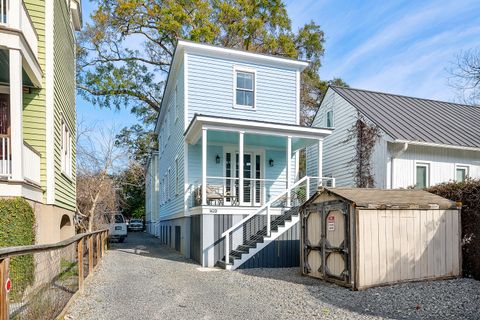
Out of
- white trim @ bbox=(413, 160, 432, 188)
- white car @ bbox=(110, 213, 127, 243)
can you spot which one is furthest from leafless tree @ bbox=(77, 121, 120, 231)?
white trim @ bbox=(413, 160, 432, 188)

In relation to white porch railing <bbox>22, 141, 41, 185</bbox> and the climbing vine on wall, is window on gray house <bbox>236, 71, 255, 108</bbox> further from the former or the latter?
white porch railing <bbox>22, 141, 41, 185</bbox>

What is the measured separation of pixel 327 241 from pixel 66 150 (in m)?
8.99

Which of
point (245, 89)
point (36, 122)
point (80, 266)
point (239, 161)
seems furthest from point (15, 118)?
point (245, 89)

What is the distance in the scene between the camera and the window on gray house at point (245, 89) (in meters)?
15.3

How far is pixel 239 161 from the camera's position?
12.5 meters

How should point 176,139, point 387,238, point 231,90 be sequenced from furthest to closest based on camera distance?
point 176,139 < point 231,90 < point 387,238

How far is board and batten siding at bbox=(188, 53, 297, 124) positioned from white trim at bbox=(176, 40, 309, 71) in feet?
0.65

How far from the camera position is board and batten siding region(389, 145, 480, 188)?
1452 centimetres

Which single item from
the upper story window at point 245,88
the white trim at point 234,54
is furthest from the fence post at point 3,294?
the upper story window at point 245,88

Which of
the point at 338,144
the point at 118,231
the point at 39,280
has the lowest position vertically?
the point at 118,231

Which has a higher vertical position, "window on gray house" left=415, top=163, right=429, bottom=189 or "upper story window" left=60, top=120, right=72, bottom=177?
"upper story window" left=60, top=120, right=72, bottom=177

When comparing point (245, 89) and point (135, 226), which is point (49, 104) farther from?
point (135, 226)

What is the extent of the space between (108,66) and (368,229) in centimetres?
2454

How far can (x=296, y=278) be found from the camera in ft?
31.1
